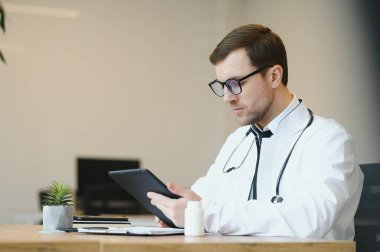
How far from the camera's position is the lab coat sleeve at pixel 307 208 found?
1.76 m

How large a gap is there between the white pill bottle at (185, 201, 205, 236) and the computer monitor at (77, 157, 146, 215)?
4214 mm

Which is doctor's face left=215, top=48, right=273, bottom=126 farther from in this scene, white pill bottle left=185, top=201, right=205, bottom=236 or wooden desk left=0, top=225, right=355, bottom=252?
wooden desk left=0, top=225, right=355, bottom=252

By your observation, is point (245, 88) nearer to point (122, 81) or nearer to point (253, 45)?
point (253, 45)

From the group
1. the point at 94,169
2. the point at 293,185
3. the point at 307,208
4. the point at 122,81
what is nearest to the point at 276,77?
the point at 293,185

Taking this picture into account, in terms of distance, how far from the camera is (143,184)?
1.92 m

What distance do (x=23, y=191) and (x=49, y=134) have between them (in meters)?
0.64

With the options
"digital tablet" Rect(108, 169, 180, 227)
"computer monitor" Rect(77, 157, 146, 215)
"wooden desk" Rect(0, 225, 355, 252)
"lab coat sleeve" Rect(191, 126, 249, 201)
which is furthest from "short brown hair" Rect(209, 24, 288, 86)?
"computer monitor" Rect(77, 157, 146, 215)

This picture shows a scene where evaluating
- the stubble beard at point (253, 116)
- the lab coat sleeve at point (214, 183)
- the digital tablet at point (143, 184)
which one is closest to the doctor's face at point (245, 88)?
the stubble beard at point (253, 116)

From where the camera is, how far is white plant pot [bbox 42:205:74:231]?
196cm

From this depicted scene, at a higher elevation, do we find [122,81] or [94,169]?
[122,81]

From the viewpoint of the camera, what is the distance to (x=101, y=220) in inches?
88.4

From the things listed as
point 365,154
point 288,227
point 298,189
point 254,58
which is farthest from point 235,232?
point 365,154

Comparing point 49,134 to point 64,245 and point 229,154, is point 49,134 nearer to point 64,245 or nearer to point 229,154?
point 229,154

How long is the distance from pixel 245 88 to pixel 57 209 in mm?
770
